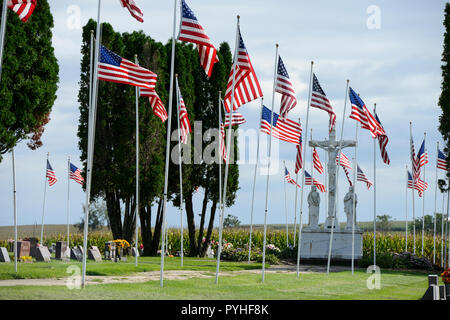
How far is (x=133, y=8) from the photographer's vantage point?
16828 mm

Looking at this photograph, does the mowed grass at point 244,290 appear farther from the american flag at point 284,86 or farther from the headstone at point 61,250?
the headstone at point 61,250

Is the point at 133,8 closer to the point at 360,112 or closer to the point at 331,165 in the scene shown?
the point at 360,112

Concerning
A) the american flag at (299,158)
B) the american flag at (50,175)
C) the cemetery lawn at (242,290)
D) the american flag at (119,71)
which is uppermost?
the american flag at (119,71)

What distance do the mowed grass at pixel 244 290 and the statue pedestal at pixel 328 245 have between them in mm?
9408

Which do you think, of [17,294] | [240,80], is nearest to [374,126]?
[240,80]

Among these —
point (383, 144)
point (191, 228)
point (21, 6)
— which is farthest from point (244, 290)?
point (191, 228)

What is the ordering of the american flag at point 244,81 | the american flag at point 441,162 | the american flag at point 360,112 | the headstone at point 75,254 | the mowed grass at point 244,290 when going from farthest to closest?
the american flag at point 441,162 < the headstone at point 75,254 < the american flag at point 360,112 < the american flag at point 244,81 < the mowed grass at point 244,290

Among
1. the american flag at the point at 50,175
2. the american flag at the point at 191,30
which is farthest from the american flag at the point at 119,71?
the american flag at the point at 50,175

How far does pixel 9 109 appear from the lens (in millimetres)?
25141

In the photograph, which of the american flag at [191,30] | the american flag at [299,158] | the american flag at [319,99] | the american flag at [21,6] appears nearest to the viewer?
the american flag at [21,6]

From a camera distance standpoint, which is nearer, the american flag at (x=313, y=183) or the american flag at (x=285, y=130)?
the american flag at (x=285, y=130)

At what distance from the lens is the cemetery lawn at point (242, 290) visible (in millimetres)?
14477

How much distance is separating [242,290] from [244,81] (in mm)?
6350
